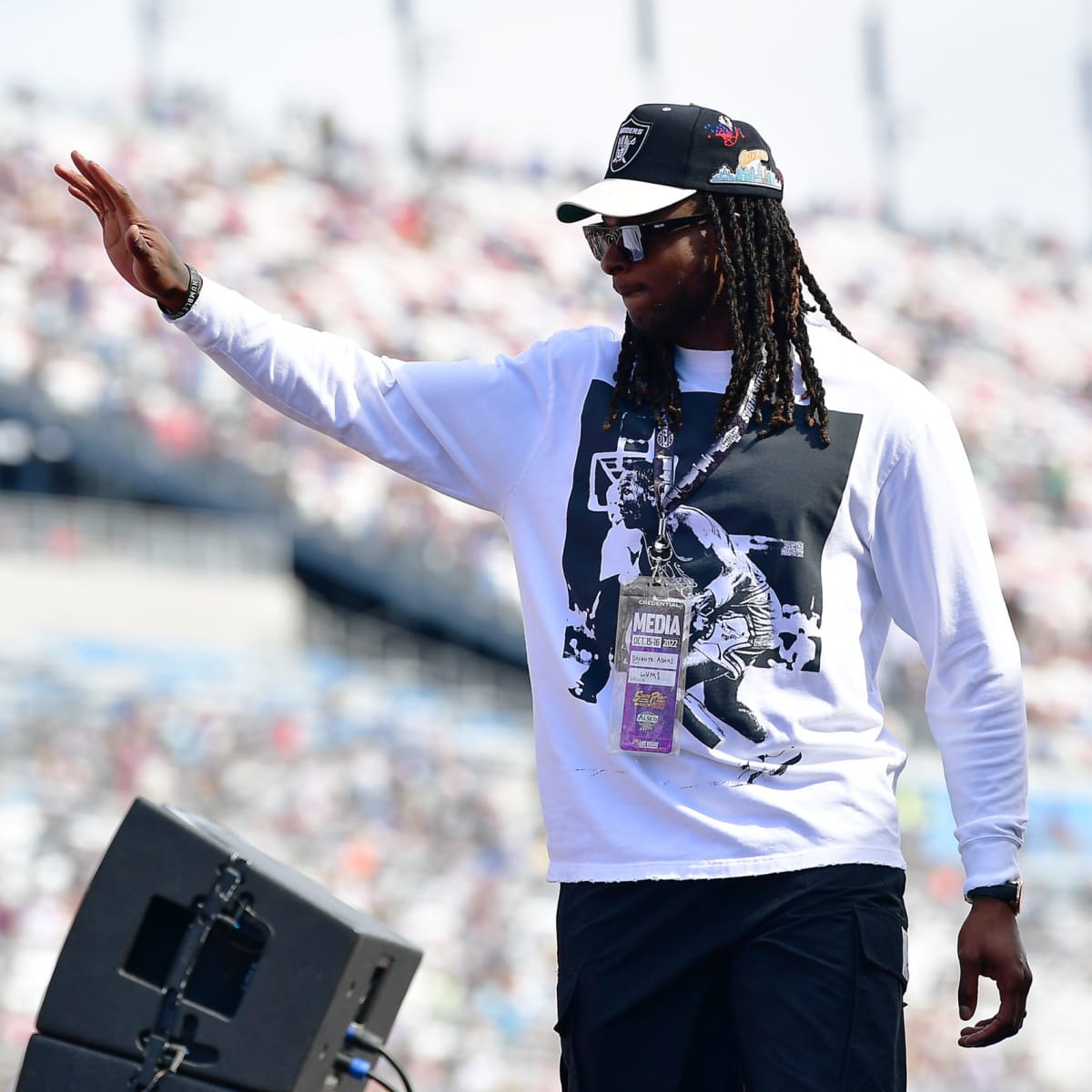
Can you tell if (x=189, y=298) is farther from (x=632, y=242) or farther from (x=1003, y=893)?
(x=1003, y=893)

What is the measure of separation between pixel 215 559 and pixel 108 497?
0.86 meters

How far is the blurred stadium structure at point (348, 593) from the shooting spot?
27.1 ft

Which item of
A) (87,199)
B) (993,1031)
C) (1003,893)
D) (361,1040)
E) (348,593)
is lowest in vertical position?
(361,1040)

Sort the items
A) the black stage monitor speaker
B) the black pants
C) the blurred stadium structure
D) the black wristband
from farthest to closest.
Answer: the blurred stadium structure
the black stage monitor speaker
the black wristband
the black pants

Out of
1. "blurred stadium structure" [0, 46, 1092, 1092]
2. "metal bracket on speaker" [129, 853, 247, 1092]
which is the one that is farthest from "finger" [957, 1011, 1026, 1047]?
"blurred stadium structure" [0, 46, 1092, 1092]

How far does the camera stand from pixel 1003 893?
6.29 feet

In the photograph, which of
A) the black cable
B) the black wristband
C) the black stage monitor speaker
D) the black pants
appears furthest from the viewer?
the black cable

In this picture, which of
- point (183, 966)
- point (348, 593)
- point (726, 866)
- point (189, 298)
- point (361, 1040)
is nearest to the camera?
point (726, 866)

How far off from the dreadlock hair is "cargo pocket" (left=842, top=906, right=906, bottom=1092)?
51cm

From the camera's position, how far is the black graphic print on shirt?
192 cm

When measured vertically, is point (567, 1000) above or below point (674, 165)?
below

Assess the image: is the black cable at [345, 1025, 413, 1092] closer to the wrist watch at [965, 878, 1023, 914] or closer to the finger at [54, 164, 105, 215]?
the wrist watch at [965, 878, 1023, 914]

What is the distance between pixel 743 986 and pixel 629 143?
3.03 ft

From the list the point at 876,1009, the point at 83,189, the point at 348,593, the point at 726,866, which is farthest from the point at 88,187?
the point at 348,593
